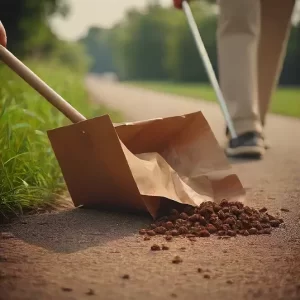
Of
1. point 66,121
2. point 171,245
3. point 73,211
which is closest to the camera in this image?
point 171,245

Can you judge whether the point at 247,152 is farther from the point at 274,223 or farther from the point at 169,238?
the point at 169,238

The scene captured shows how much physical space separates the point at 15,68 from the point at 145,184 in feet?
2.59

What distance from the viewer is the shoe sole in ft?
13.0

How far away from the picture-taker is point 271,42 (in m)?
4.62

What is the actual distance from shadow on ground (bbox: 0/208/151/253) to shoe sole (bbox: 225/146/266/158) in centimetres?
164

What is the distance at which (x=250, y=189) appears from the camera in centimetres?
309

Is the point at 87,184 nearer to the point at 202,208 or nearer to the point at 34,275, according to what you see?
the point at 202,208

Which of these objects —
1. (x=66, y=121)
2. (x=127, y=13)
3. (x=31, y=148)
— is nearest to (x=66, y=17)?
(x=66, y=121)

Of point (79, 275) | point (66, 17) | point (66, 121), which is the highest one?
point (66, 17)

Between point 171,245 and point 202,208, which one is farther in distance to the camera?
point 202,208

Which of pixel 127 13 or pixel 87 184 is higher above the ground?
pixel 127 13

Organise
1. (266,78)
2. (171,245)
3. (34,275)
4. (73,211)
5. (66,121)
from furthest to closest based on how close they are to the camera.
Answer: (66,121) → (266,78) → (73,211) → (171,245) → (34,275)

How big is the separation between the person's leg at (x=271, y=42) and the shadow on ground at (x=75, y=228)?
254cm

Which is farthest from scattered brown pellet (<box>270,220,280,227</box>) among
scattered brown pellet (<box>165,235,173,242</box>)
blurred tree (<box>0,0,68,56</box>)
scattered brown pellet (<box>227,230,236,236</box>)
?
blurred tree (<box>0,0,68,56</box>)
